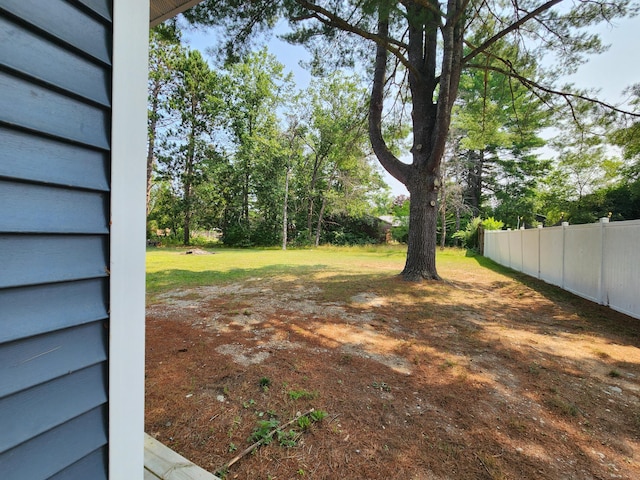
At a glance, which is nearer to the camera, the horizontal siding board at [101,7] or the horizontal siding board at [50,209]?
the horizontal siding board at [50,209]

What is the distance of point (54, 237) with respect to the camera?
2.30 ft

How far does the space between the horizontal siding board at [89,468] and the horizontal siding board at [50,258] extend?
0.48 metres

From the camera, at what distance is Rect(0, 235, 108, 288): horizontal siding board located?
2.04 feet

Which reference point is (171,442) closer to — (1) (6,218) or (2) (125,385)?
(2) (125,385)

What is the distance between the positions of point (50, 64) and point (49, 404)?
0.81m

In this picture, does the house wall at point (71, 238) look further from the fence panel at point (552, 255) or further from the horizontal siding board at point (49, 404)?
the fence panel at point (552, 255)

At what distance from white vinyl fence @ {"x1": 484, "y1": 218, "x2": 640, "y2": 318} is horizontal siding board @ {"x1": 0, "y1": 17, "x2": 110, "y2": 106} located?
16.1 ft

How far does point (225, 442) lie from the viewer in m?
1.35

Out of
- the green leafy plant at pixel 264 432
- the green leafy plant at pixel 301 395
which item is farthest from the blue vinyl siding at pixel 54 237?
the green leafy plant at pixel 301 395

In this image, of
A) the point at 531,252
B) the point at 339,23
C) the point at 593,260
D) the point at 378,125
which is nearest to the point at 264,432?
the point at 593,260

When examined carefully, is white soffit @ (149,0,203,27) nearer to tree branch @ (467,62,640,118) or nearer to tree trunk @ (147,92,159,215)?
tree branch @ (467,62,640,118)

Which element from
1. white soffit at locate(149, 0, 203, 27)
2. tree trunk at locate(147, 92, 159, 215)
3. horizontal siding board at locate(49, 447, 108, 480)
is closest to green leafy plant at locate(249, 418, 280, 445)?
horizontal siding board at locate(49, 447, 108, 480)

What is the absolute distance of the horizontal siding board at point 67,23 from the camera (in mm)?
634

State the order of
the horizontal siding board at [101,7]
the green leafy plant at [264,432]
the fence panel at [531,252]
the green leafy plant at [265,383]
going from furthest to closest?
→ the fence panel at [531,252], the green leafy plant at [265,383], the green leafy plant at [264,432], the horizontal siding board at [101,7]
